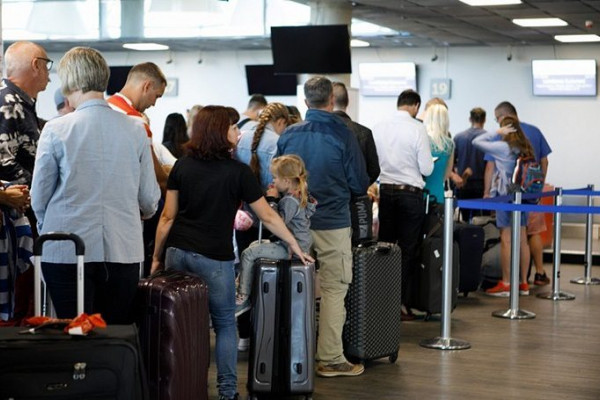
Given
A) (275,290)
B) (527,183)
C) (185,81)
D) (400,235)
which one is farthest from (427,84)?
(275,290)

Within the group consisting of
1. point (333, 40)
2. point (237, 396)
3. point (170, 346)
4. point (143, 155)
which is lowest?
point (237, 396)

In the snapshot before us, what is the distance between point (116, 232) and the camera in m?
3.70

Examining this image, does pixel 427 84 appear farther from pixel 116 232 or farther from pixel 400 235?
pixel 116 232

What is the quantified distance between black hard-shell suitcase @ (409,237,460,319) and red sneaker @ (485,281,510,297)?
1.75 metres

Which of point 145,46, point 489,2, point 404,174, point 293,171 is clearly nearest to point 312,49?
point 489,2

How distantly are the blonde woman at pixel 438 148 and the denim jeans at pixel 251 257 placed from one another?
8.91ft

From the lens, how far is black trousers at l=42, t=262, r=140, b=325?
3.66m

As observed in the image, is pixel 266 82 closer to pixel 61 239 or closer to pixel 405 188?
pixel 405 188

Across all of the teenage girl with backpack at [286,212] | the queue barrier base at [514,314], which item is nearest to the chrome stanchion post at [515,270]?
the queue barrier base at [514,314]

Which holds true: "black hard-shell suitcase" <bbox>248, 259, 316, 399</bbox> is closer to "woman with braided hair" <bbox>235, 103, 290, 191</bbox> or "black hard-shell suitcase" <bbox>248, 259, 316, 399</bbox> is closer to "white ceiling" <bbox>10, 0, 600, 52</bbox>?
"woman with braided hair" <bbox>235, 103, 290, 191</bbox>

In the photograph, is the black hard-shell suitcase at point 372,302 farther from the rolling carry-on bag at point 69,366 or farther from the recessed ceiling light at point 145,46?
the recessed ceiling light at point 145,46

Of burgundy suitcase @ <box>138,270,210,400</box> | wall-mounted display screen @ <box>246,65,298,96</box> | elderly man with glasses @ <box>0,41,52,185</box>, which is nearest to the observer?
burgundy suitcase @ <box>138,270,210,400</box>

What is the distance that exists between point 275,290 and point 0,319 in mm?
1295

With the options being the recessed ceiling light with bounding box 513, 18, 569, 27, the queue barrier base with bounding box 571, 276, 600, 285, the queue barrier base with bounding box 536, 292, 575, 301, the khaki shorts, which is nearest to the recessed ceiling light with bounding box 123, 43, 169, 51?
the recessed ceiling light with bounding box 513, 18, 569, 27
